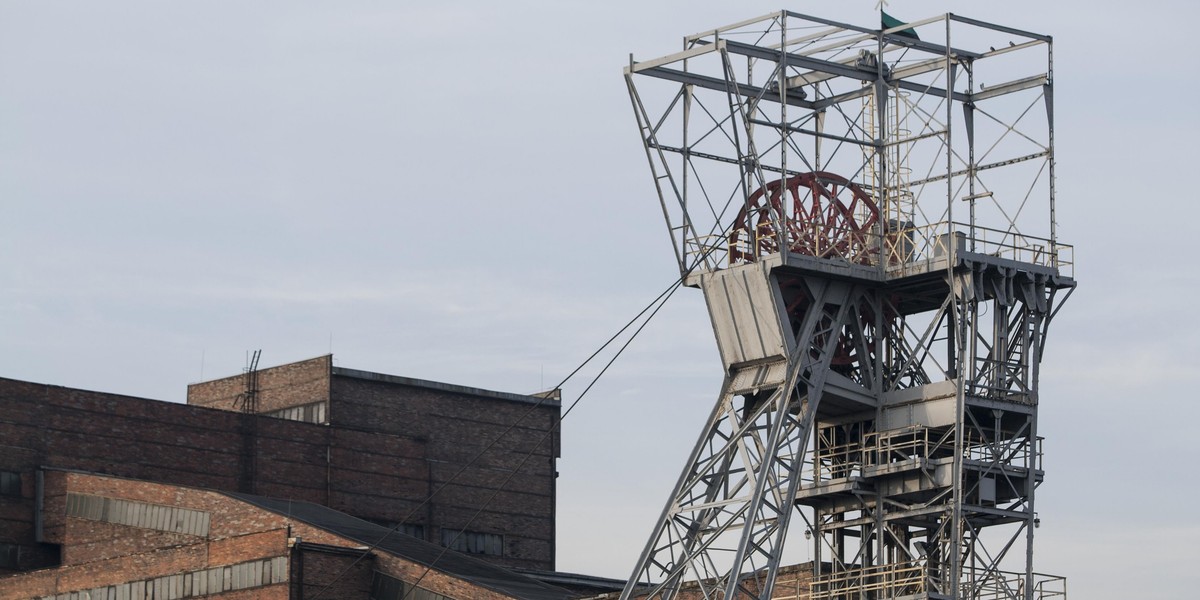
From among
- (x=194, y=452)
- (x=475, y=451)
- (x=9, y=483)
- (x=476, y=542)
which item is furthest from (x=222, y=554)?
(x=475, y=451)

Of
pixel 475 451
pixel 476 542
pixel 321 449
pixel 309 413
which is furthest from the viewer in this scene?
pixel 475 451

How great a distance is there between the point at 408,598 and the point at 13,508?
1902 cm

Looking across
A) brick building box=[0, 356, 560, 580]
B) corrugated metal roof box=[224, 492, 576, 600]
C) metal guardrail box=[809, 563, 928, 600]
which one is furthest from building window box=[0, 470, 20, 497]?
metal guardrail box=[809, 563, 928, 600]

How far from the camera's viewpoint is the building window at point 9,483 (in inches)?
2896

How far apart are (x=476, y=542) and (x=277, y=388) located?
29.8 feet

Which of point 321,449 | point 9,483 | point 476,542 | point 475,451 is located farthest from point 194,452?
point 475,451

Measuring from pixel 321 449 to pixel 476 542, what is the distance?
678cm

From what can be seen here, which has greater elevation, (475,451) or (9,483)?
(475,451)

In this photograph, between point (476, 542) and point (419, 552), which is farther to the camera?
point (476, 542)

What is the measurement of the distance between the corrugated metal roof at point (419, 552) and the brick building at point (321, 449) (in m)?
7.60

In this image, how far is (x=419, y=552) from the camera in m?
64.0

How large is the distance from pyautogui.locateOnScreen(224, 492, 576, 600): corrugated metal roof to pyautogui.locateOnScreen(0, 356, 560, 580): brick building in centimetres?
760

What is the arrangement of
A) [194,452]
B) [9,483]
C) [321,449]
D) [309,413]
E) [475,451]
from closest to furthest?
[9,483] → [194,452] → [321,449] → [309,413] → [475,451]

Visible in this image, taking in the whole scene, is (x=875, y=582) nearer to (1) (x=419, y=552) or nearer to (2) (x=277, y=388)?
(1) (x=419, y=552)
